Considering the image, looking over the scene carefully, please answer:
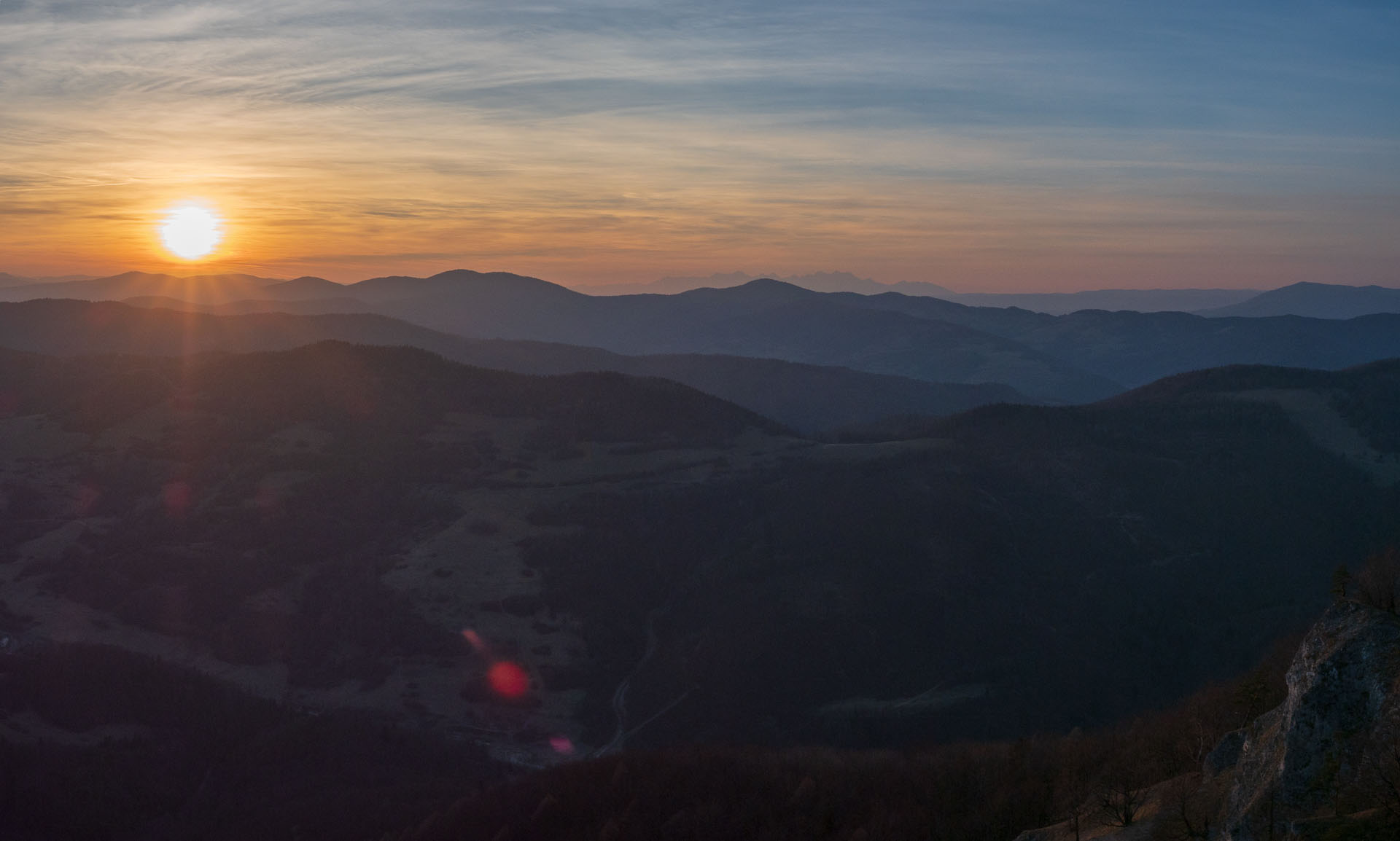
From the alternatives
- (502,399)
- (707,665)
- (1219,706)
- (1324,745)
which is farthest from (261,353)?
(1324,745)

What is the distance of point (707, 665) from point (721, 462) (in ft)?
171

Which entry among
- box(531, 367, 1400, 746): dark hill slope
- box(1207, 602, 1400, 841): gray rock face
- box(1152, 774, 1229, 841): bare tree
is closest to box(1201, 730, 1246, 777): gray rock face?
box(1152, 774, 1229, 841): bare tree

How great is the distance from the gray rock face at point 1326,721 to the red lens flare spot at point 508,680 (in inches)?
2609

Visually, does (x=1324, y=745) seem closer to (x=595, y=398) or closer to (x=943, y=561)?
(x=943, y=561)

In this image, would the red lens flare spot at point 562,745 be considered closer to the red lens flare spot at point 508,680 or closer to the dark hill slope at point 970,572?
the dark hill slope at point 970,572

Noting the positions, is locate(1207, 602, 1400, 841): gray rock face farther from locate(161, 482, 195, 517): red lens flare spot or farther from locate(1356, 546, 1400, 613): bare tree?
locate(161, 482, 195, 517): red lens flare spot

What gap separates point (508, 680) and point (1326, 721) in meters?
70.1

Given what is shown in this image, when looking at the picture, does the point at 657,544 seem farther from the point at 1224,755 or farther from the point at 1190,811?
the point at 1190,811

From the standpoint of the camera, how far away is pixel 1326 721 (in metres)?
20.4

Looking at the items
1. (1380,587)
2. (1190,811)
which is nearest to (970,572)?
(1380,587)

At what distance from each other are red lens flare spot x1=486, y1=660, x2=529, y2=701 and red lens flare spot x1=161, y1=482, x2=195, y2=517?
4783cm

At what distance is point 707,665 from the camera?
8356 cm

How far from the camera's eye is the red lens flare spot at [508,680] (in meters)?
81.0

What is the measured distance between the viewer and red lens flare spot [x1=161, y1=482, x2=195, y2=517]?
110 metres
